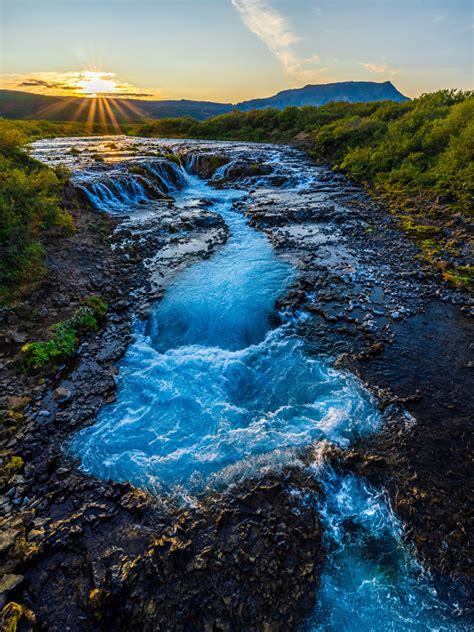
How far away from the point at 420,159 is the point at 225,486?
99.1ft

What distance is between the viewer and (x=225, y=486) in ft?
21.3

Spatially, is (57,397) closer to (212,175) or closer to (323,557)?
(323,557)

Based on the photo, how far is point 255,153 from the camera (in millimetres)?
38219

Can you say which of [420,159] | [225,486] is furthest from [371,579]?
[420,159]

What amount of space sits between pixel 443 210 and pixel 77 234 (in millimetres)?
21941

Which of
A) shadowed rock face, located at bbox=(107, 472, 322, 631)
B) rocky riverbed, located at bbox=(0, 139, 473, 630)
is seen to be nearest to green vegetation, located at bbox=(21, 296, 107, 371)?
rocky riverbed, located at bbox=(0, 139, 473, 630)

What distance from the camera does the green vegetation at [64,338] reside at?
9.08 meters

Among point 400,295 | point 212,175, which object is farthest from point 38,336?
point 212,175

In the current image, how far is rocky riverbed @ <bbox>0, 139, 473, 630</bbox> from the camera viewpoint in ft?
16.1

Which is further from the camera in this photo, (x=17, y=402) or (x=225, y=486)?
(x=17, y=402)

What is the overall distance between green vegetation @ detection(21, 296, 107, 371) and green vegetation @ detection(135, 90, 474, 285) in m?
14.6

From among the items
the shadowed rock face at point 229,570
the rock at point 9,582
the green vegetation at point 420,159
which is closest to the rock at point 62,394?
the rock at point 9,582

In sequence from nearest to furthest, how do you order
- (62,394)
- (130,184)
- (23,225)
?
(62,394), (23,225), (130,184)

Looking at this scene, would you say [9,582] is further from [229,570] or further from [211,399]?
[211,399]
